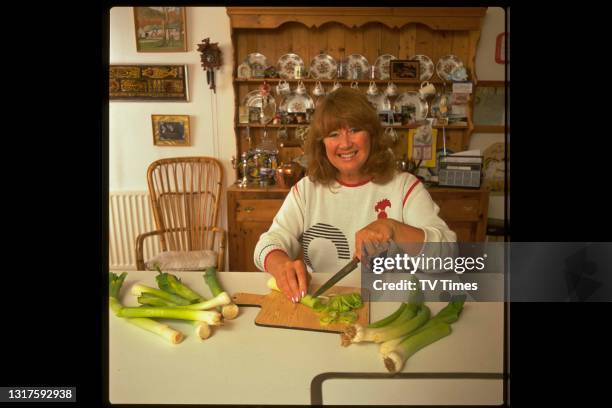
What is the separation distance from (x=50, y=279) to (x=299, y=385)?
9.6 inches

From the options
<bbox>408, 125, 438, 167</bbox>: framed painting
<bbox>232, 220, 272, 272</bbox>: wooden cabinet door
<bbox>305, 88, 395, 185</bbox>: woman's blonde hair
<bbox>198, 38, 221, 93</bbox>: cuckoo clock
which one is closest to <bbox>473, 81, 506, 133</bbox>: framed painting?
<bbox>408, 125, 438, 167</bbox>: framed painting

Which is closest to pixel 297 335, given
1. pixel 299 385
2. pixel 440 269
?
pixel 299 385

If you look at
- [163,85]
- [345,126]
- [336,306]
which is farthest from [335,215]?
[163,85]

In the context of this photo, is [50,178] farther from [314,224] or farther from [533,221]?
[314,224]

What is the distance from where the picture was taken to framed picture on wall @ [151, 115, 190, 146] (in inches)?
55.0

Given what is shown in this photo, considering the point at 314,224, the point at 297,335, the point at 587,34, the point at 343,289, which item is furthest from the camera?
the point at 314,224

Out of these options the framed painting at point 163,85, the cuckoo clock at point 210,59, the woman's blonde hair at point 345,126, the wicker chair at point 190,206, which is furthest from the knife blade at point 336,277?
the cuckoo clock at point 210,59

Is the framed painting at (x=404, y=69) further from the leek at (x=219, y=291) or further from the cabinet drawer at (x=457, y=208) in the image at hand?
the leek at (x=219, y=291)

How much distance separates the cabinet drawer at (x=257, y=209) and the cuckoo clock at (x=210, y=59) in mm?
542

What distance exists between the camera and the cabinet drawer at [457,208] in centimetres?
125

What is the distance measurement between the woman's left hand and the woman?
0.11 meters

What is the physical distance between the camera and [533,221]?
0.28m

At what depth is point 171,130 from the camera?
1426 mm

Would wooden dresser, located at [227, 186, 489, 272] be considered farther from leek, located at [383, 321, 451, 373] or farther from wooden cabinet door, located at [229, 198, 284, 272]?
leek, located at [383, 321, 451, 373]
